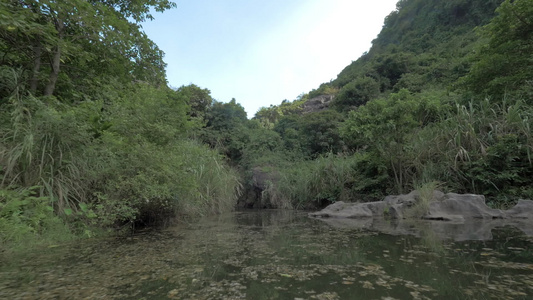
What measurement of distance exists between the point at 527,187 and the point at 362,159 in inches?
188

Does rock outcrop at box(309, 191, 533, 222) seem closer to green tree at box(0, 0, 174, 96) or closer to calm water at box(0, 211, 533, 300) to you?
calm water at box(0, 211, 533, 300)

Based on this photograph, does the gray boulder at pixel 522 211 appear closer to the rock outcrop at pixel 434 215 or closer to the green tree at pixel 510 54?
the rock outcrop at pixel 434 215

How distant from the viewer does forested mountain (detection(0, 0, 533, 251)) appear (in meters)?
4.07

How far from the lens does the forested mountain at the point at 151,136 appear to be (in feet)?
13.3

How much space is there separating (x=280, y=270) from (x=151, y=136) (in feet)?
13.4

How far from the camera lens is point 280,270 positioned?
2.53 meters

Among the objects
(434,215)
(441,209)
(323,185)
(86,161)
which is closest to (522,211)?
(441,209)

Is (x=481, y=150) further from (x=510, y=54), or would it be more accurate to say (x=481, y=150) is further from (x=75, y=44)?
(x=75, y=44)

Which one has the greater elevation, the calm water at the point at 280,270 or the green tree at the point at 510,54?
the green tree at the point at 510,54

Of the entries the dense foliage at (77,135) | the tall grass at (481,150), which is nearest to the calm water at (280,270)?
the dense foliage at (77,135)

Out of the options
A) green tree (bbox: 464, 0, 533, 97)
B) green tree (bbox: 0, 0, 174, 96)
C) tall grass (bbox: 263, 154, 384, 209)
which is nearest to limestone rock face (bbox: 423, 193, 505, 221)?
tall grass (bbox: 263, 154, 384, 209)

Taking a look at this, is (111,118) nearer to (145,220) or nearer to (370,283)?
(145,220)

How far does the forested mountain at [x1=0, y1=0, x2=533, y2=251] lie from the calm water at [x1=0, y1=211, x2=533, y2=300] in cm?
103

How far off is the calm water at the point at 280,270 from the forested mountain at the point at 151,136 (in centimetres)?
103
